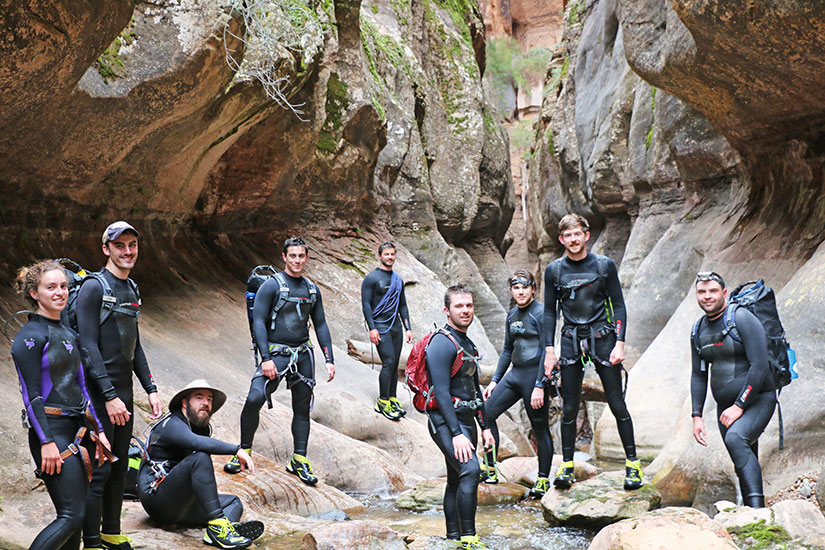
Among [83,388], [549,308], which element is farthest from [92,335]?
[549,308]

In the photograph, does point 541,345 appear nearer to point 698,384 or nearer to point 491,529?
point 698,384

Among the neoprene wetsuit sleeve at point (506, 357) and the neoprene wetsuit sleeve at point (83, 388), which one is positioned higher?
the neoprene wetsuit sleeve at point (506, 357)

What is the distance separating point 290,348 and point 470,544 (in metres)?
2.65

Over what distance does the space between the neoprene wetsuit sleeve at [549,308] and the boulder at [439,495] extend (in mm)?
1632

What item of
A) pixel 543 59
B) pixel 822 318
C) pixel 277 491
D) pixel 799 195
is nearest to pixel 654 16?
pixel 799 195

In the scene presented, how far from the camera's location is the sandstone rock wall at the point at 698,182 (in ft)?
24.3

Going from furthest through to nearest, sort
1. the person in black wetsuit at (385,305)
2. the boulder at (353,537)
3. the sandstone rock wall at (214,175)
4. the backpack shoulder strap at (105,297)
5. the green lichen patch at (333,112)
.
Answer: the green lichen patch at (333,112)
the person in black wetsuit at (385,305)
the sandstone rock wall at (214,175)
the backpack shoulder strap at (105,297)
the boulder at (353,537)

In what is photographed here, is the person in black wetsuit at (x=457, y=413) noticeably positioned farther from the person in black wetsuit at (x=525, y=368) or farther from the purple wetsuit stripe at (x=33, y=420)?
the purple wetsuit stripe at (x=33, y=420)

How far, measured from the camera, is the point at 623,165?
20312mm

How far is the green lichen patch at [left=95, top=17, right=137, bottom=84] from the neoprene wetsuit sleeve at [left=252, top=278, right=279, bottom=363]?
132 inches

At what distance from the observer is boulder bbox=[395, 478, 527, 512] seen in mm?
6598

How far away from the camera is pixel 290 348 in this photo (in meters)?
6.55

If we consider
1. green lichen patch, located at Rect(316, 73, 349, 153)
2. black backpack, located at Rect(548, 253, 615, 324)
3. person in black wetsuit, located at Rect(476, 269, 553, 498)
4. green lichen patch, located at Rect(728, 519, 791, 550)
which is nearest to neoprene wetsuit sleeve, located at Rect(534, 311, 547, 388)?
person in black wetsuit, located at Rect(476, 269, 553, 498)

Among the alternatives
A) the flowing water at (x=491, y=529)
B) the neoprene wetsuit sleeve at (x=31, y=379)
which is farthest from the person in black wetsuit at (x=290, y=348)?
the neoprene wetsuit sleeve at (x=31, y=379)
